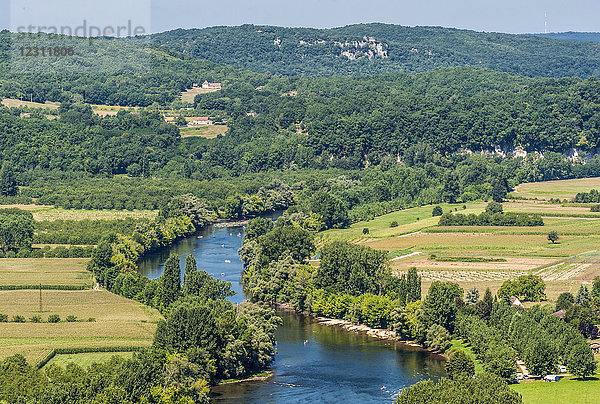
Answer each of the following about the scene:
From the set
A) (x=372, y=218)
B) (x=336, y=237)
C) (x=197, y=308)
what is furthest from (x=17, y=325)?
(x=372, y=218)

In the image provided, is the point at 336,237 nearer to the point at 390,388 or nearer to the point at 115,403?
the point at 390,388

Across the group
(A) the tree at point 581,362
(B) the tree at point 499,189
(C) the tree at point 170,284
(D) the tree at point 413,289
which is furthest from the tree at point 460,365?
(B) the tree at point 499,189

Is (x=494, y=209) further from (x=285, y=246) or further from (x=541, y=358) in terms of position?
(x=541, y=358)

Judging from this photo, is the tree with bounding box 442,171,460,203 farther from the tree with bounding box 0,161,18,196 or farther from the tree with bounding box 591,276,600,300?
the tree with bounding box 0,161,18,196

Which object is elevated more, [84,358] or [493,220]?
[493,220]

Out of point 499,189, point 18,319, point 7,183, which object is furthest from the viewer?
point 7,183

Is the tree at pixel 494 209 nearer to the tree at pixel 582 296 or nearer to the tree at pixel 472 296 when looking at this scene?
the tree at pixel 472 296

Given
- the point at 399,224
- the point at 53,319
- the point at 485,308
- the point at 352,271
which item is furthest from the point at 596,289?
the point at 399,224
